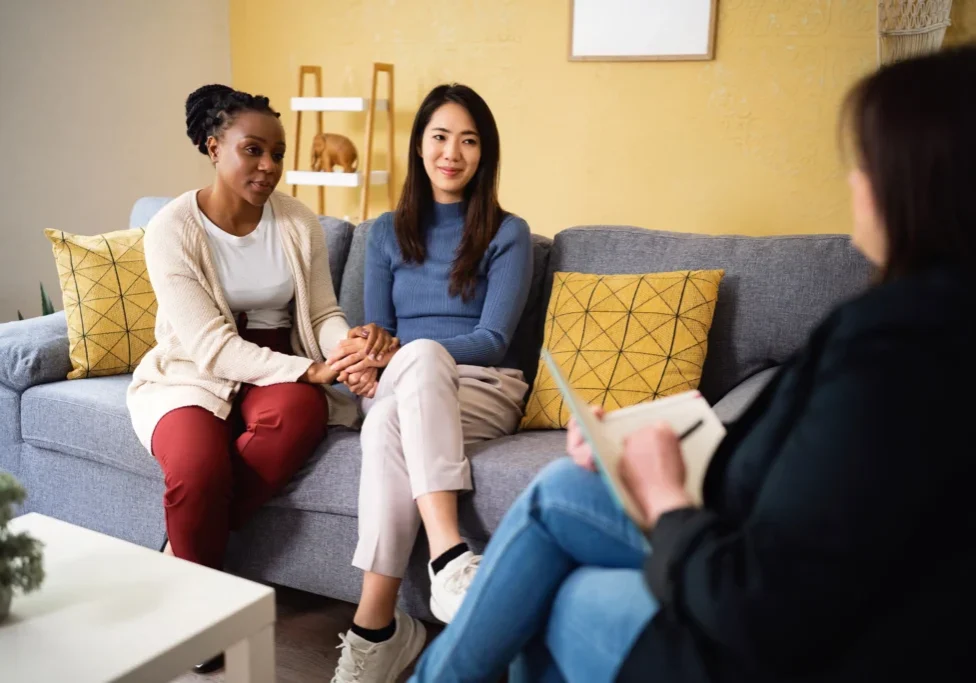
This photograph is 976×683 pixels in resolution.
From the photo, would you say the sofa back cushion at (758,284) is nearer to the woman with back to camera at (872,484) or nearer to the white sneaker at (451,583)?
the white sneaker at (451,583)

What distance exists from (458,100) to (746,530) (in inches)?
62.4

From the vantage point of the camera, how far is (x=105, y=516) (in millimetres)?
2156

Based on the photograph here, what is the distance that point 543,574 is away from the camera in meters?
1.05

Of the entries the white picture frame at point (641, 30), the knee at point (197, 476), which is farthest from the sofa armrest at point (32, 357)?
the white picture frame at point (641, 30)

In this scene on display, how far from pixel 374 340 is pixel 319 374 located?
0.14 meters

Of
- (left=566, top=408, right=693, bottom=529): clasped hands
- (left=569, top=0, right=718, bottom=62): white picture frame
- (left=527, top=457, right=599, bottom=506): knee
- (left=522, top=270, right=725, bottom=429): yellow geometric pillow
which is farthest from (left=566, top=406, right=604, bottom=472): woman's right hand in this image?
(left=569, top=0, right=718, bottom=62): white picture frame

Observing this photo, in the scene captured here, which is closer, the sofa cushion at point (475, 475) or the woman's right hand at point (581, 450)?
the woman's right hand at point (581, 450)

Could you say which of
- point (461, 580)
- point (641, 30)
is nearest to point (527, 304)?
point (461, 580)

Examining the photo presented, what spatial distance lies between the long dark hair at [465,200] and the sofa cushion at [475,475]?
418mm

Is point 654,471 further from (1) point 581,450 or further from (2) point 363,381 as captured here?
Answer: (2) point 363,381

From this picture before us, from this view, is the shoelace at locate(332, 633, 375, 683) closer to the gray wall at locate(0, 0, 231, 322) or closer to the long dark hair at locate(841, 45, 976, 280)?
the long dark hair at locate(841, 45, 976, 280)

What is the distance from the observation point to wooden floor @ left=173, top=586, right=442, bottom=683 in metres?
1.75

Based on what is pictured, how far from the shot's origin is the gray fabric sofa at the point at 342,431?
186cm

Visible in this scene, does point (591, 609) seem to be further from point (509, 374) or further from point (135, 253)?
point (135, 253)
